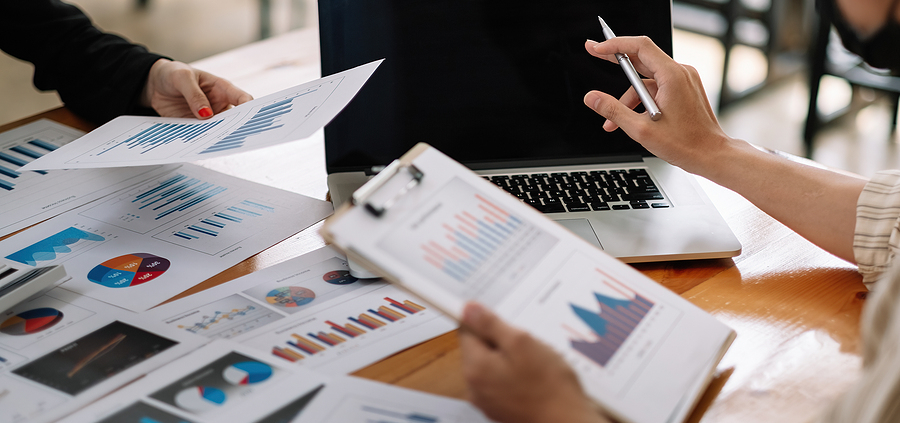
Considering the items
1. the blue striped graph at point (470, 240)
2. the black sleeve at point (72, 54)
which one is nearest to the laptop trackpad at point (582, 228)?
the blue striped graph at point (470, 240)

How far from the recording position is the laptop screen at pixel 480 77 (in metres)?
0.93

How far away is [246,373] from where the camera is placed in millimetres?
593

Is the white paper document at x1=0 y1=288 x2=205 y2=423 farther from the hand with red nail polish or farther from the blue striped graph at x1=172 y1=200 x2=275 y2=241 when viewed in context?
the hand with red nail polish

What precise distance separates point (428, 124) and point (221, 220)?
304 millimetres

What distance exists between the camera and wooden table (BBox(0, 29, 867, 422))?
0.59 metres

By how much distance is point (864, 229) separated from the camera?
73cm

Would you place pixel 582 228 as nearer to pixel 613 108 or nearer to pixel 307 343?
pixel 613 108

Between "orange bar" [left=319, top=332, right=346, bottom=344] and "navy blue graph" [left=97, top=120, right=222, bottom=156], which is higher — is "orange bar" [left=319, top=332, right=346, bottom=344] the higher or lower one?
the lower one

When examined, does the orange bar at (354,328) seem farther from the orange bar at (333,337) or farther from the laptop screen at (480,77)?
the laptop screen at (480,77)

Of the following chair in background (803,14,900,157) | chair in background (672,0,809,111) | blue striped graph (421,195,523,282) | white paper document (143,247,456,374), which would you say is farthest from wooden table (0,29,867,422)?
chair in background (672,0,809,111)

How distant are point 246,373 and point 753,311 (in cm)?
50

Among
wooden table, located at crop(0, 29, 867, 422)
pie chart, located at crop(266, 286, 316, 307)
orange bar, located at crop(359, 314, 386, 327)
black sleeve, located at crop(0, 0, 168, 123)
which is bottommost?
wooden table, located at crop(0, 29, 867, 422)

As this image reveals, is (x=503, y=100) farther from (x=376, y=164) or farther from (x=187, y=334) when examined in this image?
(x=187, y=334)

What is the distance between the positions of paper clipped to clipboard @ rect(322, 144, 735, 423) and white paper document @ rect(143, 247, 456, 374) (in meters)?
0.15
